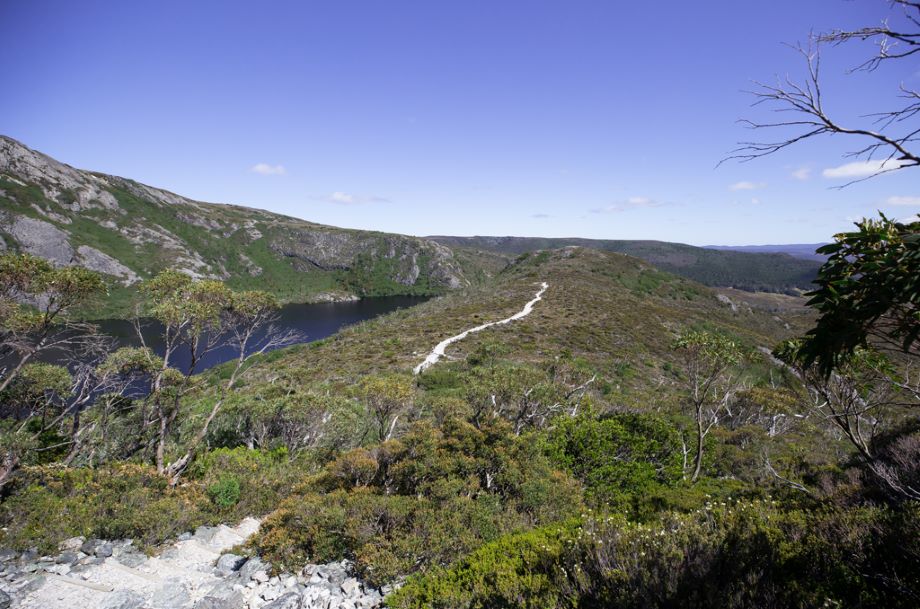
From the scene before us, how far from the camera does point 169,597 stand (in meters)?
6.36

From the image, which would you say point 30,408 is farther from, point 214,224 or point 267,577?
point 214,224

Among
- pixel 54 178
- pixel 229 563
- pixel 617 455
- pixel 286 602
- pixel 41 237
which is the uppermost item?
pixel 54 178

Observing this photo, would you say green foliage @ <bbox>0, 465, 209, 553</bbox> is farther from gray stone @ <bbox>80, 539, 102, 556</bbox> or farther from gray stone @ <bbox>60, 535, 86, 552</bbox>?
gray stone @ <bbox>80, 539, 102, 556</bbox>

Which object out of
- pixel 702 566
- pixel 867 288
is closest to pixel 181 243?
pixel 702 566

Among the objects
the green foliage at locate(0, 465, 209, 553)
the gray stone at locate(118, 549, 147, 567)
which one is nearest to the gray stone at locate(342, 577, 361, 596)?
the gray stone at locate(118, 549, 147, 567)

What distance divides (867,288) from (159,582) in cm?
1029

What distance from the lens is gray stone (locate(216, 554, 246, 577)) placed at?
7.27 meters

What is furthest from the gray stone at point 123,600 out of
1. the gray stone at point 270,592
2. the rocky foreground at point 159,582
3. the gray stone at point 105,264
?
the gray stone at point 105,264

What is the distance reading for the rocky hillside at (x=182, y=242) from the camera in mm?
115500

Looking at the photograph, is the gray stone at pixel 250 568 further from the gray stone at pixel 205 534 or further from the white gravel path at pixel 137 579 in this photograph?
the gray stone at pixel 205 534

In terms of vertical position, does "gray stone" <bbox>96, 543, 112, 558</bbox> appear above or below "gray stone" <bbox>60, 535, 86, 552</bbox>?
below

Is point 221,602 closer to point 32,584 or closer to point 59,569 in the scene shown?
point 32,584

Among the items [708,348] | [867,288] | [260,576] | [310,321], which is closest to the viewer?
[867,288]

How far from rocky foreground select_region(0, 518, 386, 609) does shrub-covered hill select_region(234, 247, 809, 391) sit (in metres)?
19.7
